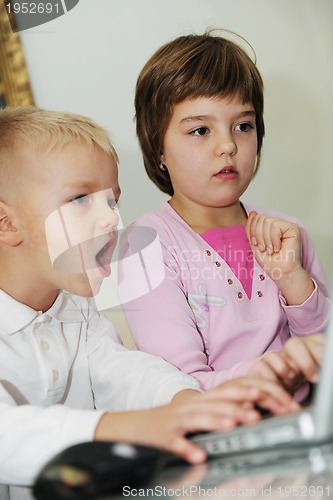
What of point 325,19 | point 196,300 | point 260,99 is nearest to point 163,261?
point 196,300

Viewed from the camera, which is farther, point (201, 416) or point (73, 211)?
point (73, 211)

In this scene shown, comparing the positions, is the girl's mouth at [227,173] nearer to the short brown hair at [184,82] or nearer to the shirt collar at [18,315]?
the short brown hair at [184,82]

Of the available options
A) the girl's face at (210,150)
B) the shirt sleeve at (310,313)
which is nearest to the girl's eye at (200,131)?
the girl's face at (210,150)

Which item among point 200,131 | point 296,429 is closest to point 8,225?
point 200,131

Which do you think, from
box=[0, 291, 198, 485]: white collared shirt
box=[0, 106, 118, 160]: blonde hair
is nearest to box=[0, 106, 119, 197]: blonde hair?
box=[0, 106, 118, 160]: blonde hair

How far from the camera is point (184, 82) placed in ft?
1.56

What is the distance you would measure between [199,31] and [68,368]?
281mm

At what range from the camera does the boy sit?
0.46m

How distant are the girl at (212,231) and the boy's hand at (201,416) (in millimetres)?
114

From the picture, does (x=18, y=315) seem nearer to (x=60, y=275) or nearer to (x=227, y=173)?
(x=60, y=275)

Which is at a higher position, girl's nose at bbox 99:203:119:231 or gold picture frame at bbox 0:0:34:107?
gold picture frame at bbox 0:0:34:107

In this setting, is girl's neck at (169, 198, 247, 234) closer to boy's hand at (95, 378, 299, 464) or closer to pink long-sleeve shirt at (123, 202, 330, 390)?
pink long-sleeve shirt at (123, 202, 330, 390)

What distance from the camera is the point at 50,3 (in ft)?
1.70

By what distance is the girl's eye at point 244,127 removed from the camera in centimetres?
48
